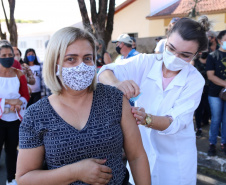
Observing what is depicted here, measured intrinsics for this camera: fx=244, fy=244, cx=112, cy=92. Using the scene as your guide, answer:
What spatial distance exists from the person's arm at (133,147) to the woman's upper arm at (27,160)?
56 centimetres

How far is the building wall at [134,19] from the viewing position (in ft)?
62.6

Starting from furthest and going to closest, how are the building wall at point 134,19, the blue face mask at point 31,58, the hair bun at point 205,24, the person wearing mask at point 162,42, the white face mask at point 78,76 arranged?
the building wall at point 134,19 → the blue face mask at point 31,58 → the person wearing mask at point 162,42 → the hair bun at point 205,24 → the white face mask at point 78,76

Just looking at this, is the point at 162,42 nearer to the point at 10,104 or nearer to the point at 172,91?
the point at 172,91

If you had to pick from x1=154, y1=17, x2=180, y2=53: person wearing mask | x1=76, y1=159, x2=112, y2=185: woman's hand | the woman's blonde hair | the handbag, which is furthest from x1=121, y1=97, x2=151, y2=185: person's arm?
the handbag

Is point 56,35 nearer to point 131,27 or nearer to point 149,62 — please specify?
point 149,62

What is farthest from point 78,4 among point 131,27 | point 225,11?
point 131,27

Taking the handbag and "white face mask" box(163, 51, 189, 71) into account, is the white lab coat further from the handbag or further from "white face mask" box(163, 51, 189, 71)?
the handbag

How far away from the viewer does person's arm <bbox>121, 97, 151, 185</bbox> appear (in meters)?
1.63

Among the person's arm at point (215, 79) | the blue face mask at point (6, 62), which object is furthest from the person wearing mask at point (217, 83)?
the blue face mask at point (6, 62)

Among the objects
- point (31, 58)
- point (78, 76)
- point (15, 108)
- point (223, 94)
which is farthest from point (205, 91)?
point (78, 76)

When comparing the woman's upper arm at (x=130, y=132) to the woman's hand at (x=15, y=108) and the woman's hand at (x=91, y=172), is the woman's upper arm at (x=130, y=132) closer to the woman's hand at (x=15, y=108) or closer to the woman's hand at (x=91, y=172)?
the woman's hand at (x=91, y=172)

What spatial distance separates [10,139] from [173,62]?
2.67m

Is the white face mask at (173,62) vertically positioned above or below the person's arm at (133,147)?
above

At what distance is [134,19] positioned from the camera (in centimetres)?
1969
